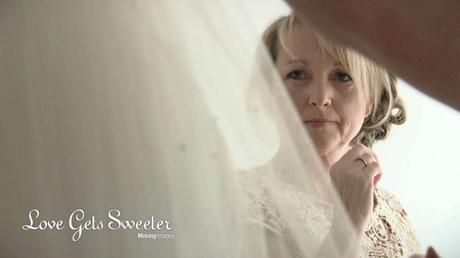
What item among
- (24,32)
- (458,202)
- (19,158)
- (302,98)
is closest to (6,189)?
(19,158)

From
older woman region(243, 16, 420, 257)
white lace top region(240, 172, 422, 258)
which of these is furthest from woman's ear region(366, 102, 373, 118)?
white lace top region(240, 172, 422, 258)

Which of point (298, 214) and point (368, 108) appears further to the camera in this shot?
point (368, 108)

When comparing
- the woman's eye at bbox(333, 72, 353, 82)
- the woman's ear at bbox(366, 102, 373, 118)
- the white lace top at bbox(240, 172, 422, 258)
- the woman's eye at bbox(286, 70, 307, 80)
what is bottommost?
the white lace top at bbox(240, 172, 422, 258)

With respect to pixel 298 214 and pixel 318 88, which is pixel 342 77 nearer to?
pixel 318 88

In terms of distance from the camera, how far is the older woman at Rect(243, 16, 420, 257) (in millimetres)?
453

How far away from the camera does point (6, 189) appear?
1.68 feet

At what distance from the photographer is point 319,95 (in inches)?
19.8

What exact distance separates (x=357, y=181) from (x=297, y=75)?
108mm

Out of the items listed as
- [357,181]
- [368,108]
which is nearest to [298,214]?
[357,181]

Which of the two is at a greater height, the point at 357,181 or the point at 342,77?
the point at 342,77

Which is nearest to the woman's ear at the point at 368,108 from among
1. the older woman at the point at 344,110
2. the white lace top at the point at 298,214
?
the older woman at the point at 344,110

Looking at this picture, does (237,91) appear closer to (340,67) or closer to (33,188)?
(340,67)

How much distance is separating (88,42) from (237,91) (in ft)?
→ 0.49

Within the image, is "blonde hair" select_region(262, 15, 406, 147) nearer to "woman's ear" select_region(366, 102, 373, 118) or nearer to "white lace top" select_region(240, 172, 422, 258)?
"woman's ear" select_region(366, 102, 373, 118)
